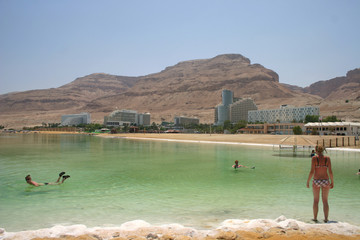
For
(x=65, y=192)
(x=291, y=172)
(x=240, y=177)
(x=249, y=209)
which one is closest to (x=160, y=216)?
(x=249, y=209)

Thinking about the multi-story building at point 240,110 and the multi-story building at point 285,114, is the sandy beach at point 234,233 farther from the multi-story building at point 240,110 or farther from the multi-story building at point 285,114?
the multi-story building at point 240,110

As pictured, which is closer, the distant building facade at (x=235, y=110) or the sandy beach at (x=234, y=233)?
the sandy beach at (x=234, y=233)

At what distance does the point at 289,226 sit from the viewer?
8250 mm

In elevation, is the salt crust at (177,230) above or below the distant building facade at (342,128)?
below

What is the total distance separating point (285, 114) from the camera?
149000mm

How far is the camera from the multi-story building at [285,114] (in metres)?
136

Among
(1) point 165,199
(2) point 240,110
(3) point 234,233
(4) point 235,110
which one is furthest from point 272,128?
(3) point 234,233

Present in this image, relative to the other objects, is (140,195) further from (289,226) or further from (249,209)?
(289,226)

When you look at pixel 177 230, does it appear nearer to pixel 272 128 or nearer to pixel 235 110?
pixel 272 128

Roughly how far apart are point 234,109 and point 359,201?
544 feet

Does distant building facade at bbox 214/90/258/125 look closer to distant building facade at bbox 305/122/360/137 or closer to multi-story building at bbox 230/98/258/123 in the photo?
multi-story building at bbox 230/98/258/123

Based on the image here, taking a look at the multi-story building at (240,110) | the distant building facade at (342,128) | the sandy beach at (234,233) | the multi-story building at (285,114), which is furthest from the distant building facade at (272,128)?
the sandy beach at (234,233)

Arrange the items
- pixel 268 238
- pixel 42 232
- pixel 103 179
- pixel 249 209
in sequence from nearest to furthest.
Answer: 1. pixel 268 238
2. pixel 42 232
3. pixel 249 209
4. pixel 103 179

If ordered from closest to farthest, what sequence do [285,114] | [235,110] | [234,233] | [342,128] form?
[234,233]
[342,128]
[285,114]
[235,110]
